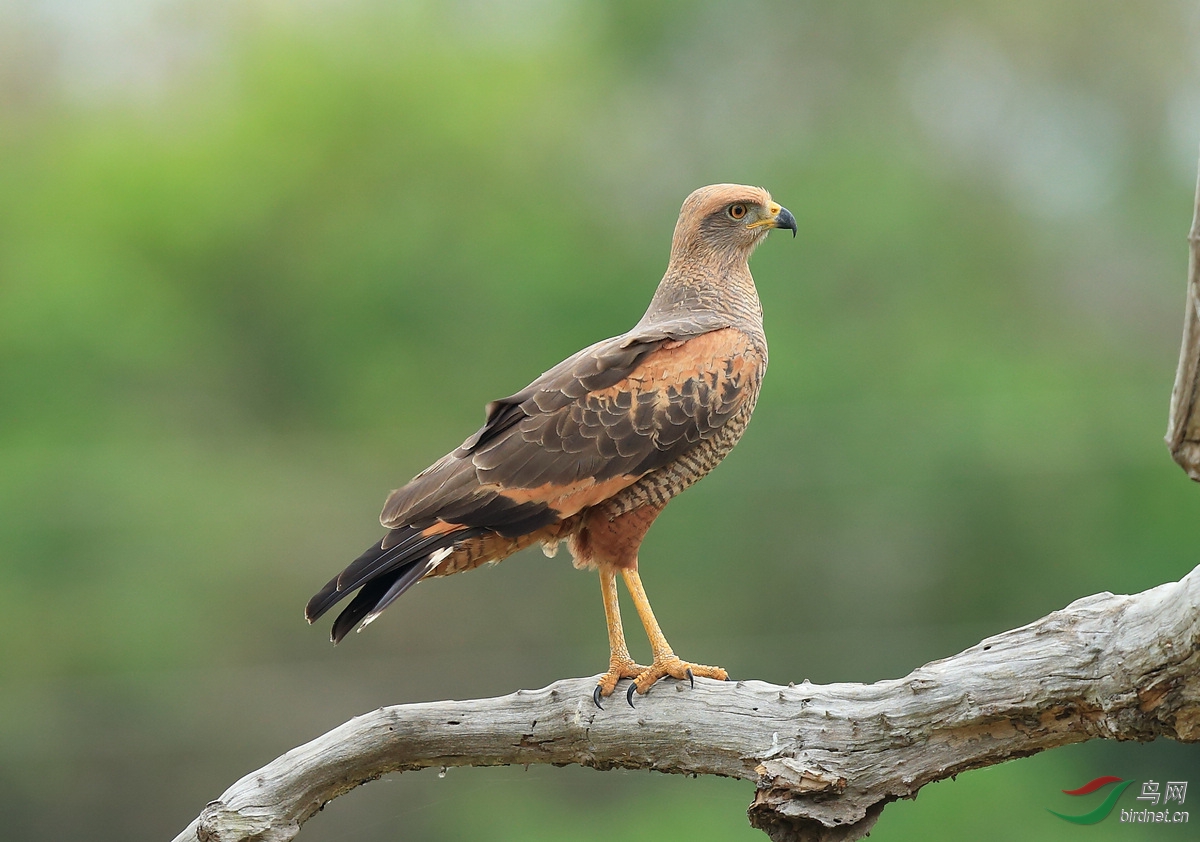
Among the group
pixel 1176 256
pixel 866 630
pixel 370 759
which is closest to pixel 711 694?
pixel 370 759

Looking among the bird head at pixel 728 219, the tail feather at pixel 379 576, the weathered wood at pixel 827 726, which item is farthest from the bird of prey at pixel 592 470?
the bird head at pixel 728 219

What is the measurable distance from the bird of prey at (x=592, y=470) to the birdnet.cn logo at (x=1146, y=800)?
1078 mm

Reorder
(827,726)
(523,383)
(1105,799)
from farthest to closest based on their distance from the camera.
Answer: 1. (523,383)
2. (1105,799)
3. (827,726)

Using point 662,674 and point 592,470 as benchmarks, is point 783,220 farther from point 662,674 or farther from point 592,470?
point 662,674

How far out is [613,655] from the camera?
3631 millimetres

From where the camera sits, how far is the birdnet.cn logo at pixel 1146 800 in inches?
135

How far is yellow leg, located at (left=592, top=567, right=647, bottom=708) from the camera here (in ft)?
11.6

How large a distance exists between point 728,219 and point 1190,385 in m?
2.04

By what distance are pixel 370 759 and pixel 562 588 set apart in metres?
7.62

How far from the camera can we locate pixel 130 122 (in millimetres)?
14320

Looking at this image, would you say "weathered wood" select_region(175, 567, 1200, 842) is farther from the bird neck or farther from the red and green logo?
the bird neck

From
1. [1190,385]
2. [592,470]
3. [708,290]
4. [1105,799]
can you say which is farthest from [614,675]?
[1190,385]

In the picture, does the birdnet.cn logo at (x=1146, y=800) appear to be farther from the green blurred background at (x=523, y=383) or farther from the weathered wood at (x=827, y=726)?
the green blurred background at (x=523, y=383)

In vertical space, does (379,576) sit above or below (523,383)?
below
